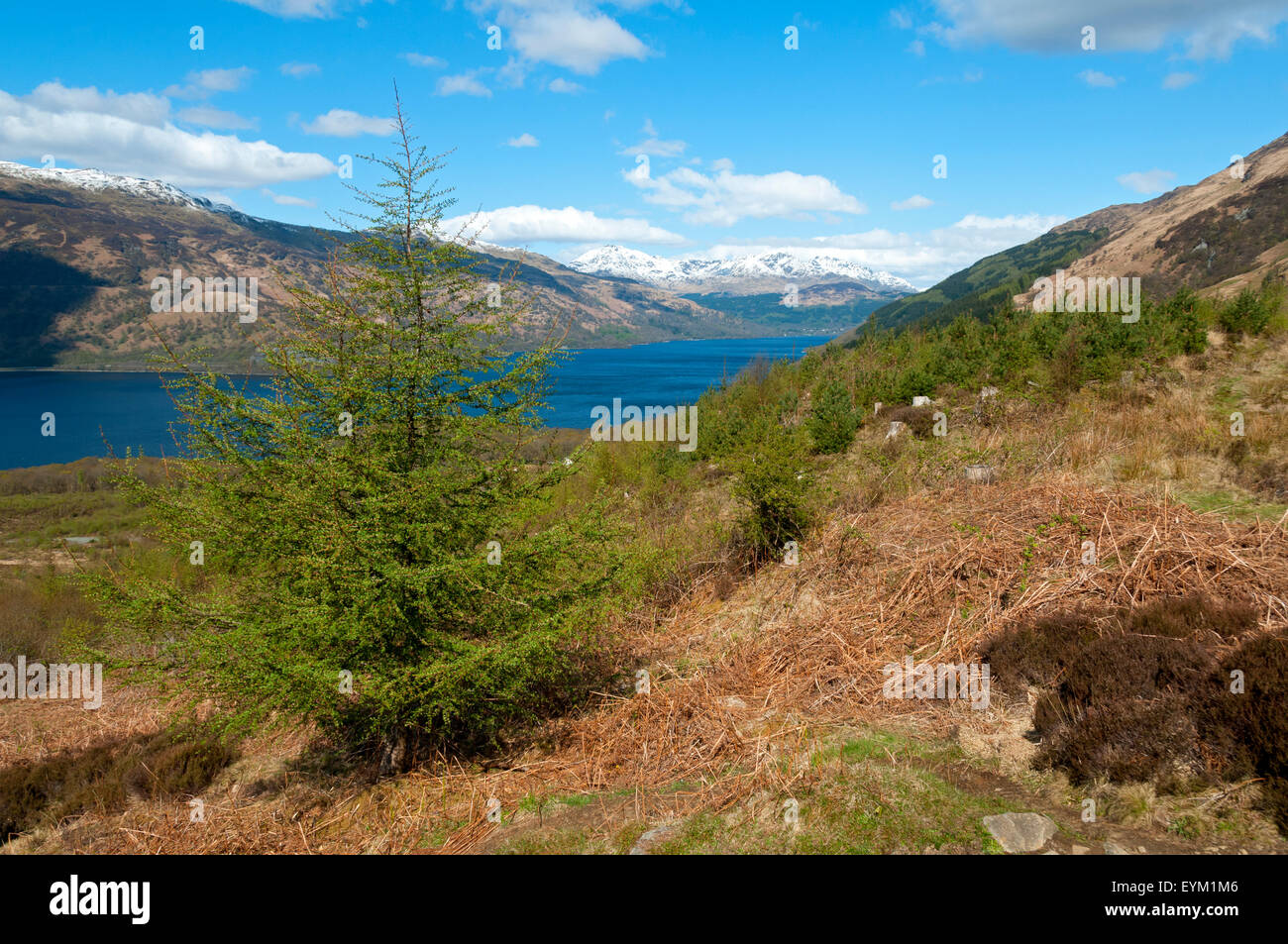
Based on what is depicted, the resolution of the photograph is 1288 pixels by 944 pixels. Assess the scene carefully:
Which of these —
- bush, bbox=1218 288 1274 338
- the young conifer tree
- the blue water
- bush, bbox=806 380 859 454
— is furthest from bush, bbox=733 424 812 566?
the blue water

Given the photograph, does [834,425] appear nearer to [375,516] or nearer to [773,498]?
[773,498]

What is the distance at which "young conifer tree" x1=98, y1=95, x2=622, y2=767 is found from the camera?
5.71m

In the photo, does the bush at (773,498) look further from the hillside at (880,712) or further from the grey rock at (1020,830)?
the grey rock at (1020,830)

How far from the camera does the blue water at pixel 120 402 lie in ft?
259

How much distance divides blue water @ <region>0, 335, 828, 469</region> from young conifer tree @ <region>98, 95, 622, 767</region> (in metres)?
49.3

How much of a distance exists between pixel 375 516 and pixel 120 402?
138 m

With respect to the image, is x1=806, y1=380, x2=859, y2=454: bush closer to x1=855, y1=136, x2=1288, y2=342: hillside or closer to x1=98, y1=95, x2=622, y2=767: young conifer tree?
x1=98, y1=95, x2=622, y2=767: young conifer tree

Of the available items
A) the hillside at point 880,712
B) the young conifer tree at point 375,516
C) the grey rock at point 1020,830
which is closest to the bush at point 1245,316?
the hillside at point 880,712

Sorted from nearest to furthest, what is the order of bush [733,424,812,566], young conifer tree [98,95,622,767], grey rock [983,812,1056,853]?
grey rock [983,812,1056,853]
young conifer tree [98,95,622,767]
bush [733,424,812,566]

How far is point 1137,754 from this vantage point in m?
4.41

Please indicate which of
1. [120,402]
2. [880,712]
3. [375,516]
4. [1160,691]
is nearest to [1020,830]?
[1160,691]

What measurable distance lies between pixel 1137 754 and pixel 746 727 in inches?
126

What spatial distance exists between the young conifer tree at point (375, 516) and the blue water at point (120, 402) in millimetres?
49269

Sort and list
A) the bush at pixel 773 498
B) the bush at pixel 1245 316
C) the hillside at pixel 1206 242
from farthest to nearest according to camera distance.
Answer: the hillside at pixel 1206 242
the bush at pixel 1245 316
the bush at pixel 773 498
